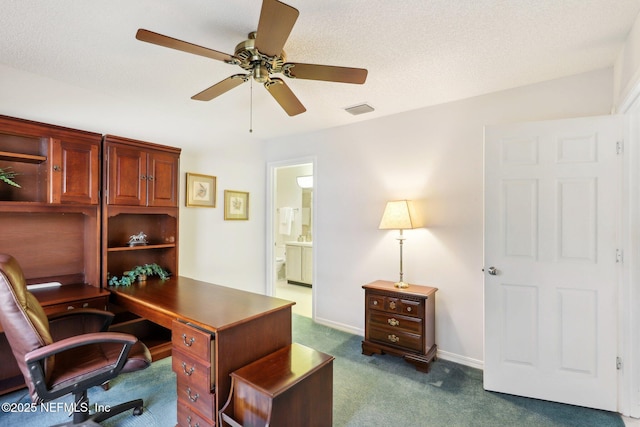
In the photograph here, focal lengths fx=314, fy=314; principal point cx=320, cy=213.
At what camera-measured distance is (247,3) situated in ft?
5.34

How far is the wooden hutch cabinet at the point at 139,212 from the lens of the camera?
2704mm

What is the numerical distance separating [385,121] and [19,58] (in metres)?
3.08

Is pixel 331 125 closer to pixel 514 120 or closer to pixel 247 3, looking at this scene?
pixel 514 120

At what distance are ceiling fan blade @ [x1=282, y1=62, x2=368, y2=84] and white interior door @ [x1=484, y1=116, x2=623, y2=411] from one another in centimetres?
135

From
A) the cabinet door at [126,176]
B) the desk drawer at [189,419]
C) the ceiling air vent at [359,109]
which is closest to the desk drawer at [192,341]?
the desk drawer at [189,419]

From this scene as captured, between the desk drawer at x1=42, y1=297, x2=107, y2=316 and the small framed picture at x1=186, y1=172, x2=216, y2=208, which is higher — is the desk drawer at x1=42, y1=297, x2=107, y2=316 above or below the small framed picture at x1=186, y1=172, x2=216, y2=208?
below

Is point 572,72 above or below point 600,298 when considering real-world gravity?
above

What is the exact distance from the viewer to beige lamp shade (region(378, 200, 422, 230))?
2996 mm

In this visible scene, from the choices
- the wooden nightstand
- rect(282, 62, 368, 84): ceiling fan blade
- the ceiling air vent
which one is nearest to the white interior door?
the wooden nightstand

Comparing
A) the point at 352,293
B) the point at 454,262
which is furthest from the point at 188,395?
the point at 454,262

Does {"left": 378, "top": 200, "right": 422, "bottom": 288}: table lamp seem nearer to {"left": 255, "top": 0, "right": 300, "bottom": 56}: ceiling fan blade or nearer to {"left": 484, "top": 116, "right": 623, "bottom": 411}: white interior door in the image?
{"left": 484, "top": 116, "right": 623, "bottom": 411}: white interior door

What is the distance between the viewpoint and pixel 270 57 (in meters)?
1.68

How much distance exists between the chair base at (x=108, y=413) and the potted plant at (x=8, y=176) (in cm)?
170

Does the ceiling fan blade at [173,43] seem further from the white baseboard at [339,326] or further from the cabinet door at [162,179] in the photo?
the white baseboard at [339,326]
